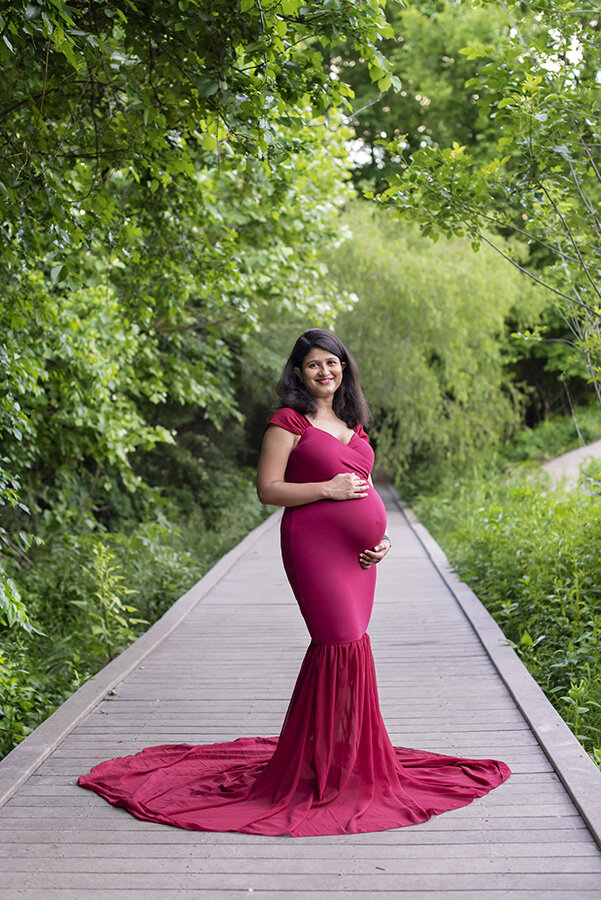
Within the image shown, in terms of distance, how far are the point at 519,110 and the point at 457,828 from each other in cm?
416

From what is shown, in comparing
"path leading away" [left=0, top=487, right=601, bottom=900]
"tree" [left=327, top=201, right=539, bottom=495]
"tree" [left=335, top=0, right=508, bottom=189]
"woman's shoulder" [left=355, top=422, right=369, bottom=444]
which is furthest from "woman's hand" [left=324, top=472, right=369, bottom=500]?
"tree" [left=335, top=0, right=508, bottom=189]

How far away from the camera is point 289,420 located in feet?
12.5

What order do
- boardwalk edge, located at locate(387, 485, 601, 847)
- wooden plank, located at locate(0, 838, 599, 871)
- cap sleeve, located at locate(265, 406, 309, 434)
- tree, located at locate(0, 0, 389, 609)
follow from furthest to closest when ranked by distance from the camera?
tree, located at locate(0, 0, 389, 609)
cap sleeve, located at locate(265, 406, 309, 434)
boardwalk edge, located at locate(387, 485, 601, 847)
wooden plank, located at locate(0, 838, 599, 871)

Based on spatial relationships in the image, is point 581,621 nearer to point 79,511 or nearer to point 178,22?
point 178,22

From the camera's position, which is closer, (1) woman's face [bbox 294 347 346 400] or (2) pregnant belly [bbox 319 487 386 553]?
(2) pregnant belly [bbox 319 487 386 553]

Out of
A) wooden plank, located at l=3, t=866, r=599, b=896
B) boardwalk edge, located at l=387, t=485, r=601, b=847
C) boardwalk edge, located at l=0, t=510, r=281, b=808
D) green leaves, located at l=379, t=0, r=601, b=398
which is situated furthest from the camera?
green leaves, located at l=379, t=0, r=601, b=398

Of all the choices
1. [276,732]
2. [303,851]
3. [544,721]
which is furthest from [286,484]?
[544,721]

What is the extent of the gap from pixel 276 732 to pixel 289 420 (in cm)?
180

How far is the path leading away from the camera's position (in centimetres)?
303

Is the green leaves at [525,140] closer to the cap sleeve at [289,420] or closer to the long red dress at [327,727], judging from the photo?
the cap sleeve at [289,420]

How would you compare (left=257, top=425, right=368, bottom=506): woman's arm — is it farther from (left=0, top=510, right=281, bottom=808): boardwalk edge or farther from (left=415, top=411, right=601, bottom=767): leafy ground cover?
(left=415, top=411, right=601, bottom=767): leafy ground cover

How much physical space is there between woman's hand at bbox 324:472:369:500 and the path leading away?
1310 mm

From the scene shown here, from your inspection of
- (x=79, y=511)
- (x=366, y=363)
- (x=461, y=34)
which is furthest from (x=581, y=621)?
(x=461, y=34)

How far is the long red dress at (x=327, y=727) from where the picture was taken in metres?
3.62
